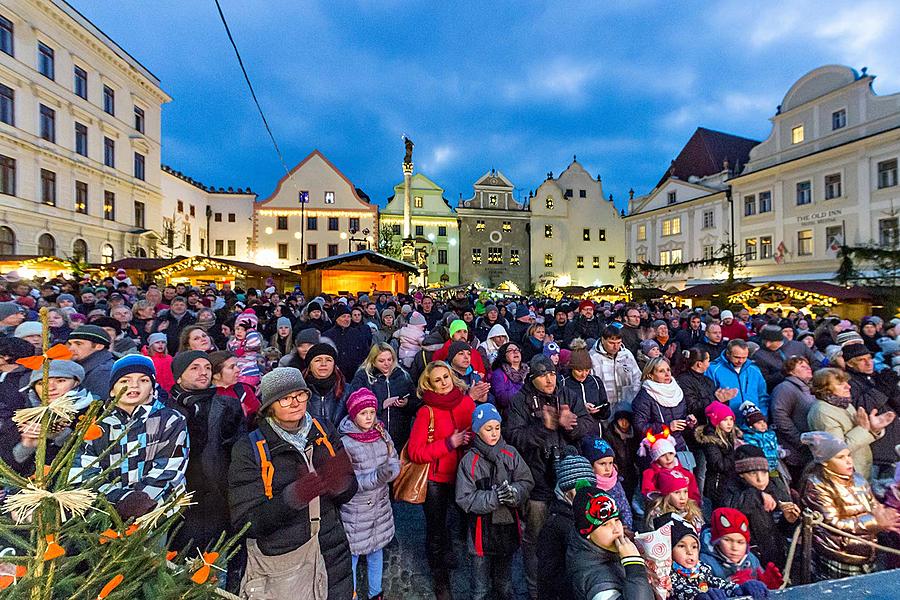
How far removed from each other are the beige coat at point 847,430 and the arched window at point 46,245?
31.8 m

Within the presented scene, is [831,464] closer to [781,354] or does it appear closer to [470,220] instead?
[781,354]

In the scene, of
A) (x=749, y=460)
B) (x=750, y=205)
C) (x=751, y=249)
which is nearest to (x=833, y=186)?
(x=750, y=205)

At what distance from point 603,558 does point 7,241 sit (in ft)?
99.9

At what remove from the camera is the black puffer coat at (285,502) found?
2.51 m

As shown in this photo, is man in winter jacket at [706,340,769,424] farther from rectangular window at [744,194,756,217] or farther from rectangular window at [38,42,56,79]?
rectangular window at [38,42,56,79]

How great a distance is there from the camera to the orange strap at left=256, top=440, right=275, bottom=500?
2521 millimetres

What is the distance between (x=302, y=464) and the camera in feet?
8.71

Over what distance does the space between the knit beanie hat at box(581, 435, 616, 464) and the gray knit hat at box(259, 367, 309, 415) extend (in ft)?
7.30

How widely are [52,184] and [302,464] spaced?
104ft

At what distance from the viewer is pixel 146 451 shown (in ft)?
8.93

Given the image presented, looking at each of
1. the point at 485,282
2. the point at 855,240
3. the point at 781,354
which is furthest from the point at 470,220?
the point at 781,354

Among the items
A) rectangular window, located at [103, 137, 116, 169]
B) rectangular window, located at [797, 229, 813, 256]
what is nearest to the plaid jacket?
rectangular window, located at [797, 229, 813, 256]

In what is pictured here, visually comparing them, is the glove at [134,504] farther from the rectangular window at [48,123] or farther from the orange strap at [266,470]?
the rectangular window at [48,123]

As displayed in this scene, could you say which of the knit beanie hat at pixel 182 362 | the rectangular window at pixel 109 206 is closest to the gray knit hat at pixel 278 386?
the knit beanie hat at pixel 182 362
